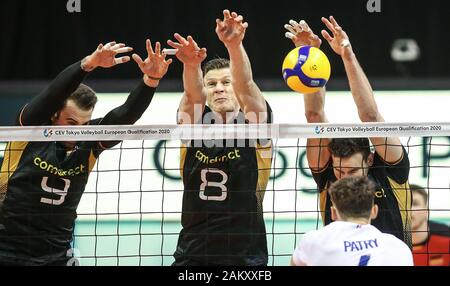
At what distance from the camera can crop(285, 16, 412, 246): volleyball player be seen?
636cm

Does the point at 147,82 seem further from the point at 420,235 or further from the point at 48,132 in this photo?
the point at 420,235

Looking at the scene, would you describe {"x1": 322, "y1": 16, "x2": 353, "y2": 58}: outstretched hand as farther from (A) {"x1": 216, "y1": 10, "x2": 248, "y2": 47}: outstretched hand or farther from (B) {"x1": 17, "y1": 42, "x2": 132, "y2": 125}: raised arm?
(B) {"x1": 17, "y1": 42, "x2": 132, "y2": 125}: raised arm

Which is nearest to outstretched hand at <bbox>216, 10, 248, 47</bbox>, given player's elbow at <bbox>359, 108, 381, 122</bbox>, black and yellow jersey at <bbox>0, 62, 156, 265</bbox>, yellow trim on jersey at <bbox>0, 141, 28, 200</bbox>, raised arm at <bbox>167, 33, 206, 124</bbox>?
raised arm at <bbox>167, 33, 206, 124</bbox>

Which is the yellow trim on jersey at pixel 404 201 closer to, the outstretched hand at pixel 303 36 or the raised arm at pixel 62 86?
the outstretched hand at pixel 303 36

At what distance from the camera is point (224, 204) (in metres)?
6.39

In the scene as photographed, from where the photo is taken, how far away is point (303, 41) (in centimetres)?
693

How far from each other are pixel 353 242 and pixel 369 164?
117cm

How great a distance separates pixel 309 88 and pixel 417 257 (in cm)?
249

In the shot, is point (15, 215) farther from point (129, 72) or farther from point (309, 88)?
point (129, 72)

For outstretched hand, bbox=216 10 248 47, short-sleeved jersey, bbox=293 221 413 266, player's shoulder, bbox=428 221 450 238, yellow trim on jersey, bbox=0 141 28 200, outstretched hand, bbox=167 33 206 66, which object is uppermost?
outstretched hand, bbox=216 10 248 47

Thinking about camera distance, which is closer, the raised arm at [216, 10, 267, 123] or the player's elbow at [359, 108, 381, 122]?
the raised arm at [216, 10, 267, 123]

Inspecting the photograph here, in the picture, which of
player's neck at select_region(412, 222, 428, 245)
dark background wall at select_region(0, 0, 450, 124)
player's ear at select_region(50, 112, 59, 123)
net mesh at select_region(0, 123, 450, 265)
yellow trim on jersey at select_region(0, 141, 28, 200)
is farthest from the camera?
dark background wall at select_region(0, 0, 450, 124)

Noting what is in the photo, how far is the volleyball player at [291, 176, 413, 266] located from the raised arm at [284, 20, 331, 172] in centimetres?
93
